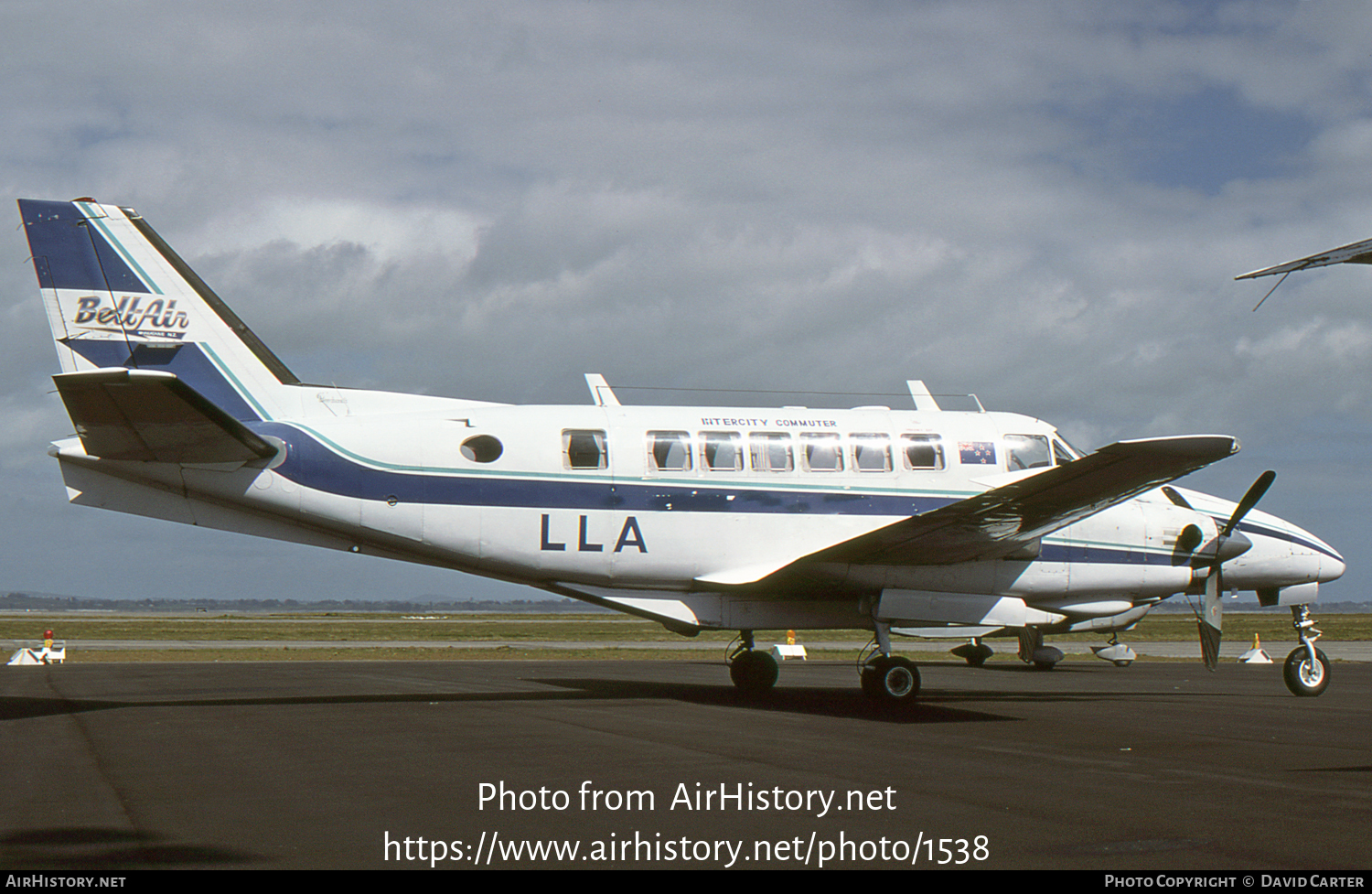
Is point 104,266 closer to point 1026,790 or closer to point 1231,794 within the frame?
point 1026,790

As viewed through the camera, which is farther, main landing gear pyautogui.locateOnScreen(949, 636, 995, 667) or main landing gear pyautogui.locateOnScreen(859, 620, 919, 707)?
main landing gear pyautogui.locateOnScreen(949, 636, 995, 667)

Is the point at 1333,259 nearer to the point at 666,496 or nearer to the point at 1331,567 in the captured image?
the point at 666,496

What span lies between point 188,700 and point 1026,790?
13.0 meters

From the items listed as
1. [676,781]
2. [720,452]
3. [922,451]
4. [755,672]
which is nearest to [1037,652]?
[755,672]

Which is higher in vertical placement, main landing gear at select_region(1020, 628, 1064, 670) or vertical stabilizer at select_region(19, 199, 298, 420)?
vertical stabilizer at select_region(19, 199, 298, 420)

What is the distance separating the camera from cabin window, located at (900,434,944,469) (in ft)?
55.6

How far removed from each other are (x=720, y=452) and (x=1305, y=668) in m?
10.7

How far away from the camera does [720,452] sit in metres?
16.2

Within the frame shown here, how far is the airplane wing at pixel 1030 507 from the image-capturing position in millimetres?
12727

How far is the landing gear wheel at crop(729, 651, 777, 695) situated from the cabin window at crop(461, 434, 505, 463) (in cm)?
577

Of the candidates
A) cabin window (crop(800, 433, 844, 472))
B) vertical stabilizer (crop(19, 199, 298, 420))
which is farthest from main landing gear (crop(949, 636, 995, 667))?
vertical stabilizer (crop(19, 199, 298, 420))

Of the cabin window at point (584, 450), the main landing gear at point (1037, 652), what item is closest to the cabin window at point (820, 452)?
the cabin window at point (584, 450)

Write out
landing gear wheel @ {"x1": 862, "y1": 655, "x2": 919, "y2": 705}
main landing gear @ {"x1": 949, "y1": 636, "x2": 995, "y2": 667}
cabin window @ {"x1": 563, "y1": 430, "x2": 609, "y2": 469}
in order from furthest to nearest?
main landing gear @ {"x1": 949, "y1": 636, "x2": 995, "y2": 667}, landing gear wheel @ {"x1": 862, "y1": 655, "x2": 919, "y2": 705}, cabin window @ {"x1": 563, "y1": 430, "x2": 609, "y2": 469}

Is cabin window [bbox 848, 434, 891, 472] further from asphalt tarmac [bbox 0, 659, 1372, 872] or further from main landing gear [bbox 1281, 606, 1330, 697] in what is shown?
main landing gear [bbox 1281, 606, 1330, 697]
